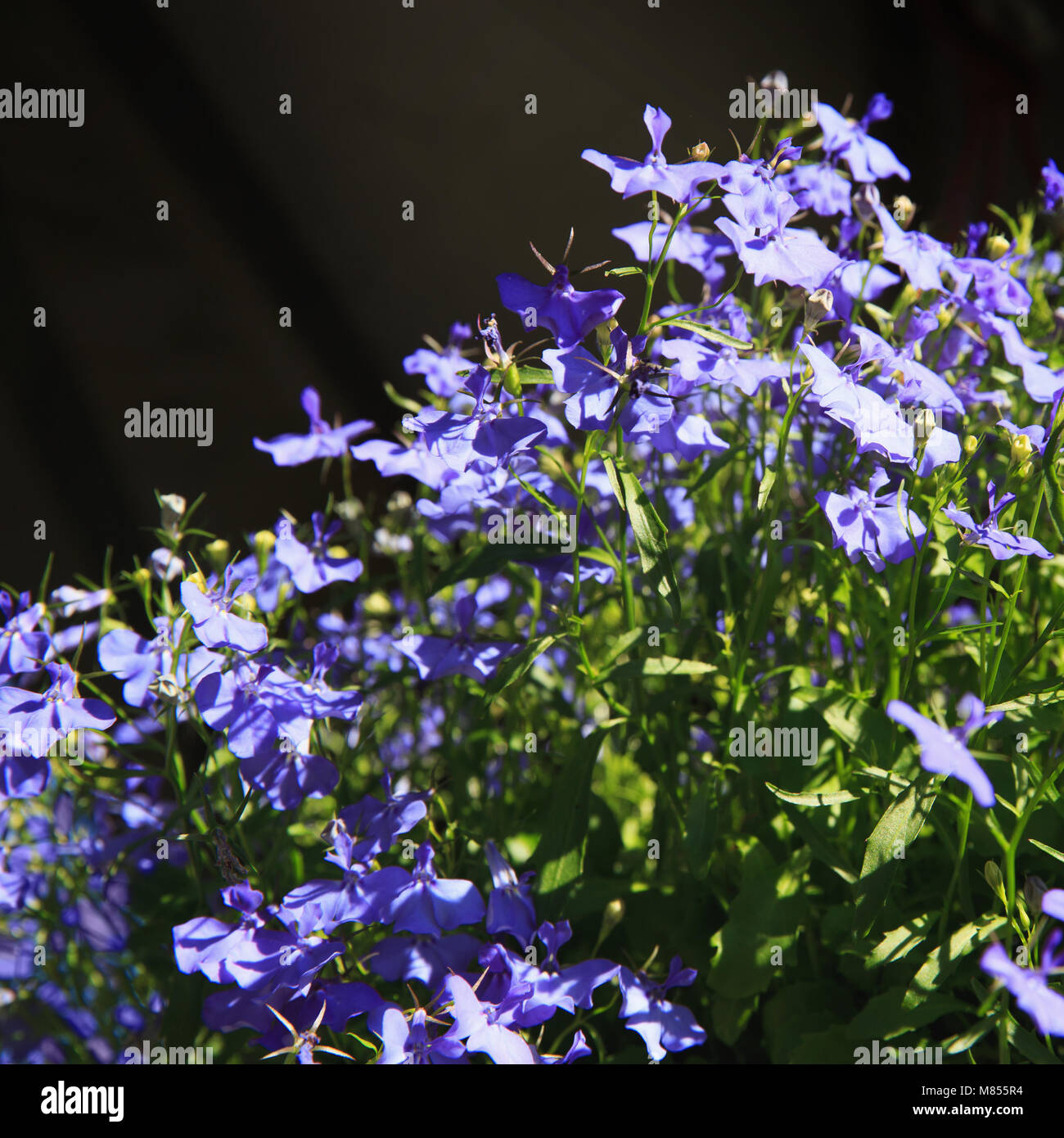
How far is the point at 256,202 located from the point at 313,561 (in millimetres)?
1273

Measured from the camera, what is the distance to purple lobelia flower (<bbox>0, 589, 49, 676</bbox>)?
806 millimetres

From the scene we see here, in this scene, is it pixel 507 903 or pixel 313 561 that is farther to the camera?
pixel 313 561

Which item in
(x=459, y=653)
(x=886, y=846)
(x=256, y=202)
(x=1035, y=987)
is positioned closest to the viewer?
(x=1035, y=987)

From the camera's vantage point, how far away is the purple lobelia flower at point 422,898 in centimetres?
78

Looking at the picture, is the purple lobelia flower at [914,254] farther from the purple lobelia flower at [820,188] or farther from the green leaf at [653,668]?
the green leaf at [653,668]

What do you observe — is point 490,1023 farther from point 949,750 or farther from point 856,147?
point 856,147

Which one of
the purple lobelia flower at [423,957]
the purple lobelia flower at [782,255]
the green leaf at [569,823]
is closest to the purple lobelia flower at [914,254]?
the purple lobelia flower at [782,255]

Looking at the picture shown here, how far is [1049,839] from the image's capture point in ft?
2.64

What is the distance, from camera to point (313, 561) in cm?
95

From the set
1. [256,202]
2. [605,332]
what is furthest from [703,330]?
[256,202]

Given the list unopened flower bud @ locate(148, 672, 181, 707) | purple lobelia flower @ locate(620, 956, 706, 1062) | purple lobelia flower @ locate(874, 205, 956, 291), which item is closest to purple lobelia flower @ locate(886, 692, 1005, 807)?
purple lobelia flower @ locate(620, 956, 706, 1062)

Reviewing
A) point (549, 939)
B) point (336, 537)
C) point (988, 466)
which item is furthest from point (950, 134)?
point (549, 939)

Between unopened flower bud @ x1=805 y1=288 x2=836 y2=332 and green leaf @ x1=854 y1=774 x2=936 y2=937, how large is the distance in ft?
1.10

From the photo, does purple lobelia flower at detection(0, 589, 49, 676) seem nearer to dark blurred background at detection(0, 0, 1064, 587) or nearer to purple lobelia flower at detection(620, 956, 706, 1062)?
purple lobelia flower at detection(620, 956, 706, 1062)
